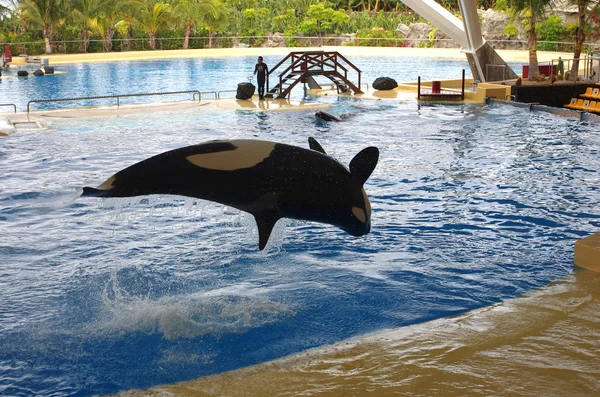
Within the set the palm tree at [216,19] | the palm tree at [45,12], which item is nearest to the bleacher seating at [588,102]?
the palm tree at [216,19]

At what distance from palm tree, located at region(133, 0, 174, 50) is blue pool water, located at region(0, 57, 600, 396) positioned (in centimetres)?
3959

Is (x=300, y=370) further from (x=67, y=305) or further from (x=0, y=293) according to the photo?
(x=0, y=293)

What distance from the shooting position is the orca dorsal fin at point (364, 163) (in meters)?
4.33

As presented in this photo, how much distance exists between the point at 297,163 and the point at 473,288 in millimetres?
2941

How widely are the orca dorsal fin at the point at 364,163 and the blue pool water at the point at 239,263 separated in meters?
1.54

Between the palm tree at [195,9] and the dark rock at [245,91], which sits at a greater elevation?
the palm tree at [195,9]

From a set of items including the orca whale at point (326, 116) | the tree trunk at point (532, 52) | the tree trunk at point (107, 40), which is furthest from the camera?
the tree trunk at point (107, 40)

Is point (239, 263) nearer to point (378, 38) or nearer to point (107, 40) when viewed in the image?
point (107, 40)

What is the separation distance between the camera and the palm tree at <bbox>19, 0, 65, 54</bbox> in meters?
46.7

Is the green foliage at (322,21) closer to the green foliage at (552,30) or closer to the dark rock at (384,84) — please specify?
the green foliage at (552,30)

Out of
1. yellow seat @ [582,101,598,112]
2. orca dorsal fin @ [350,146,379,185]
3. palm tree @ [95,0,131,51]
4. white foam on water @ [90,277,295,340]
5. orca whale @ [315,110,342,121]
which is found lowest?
white foam on water @ [90,277,295,340]

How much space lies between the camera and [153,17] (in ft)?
168

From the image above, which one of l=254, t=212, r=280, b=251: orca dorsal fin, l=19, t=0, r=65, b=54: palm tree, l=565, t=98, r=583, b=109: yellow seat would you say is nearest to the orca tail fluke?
l=254, t=212, r=280, b=251: orca dorsal fin

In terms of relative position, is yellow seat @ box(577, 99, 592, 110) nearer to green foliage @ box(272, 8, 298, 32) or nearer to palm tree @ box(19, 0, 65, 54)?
palm tree @ box(19, 0, 65, 54)
